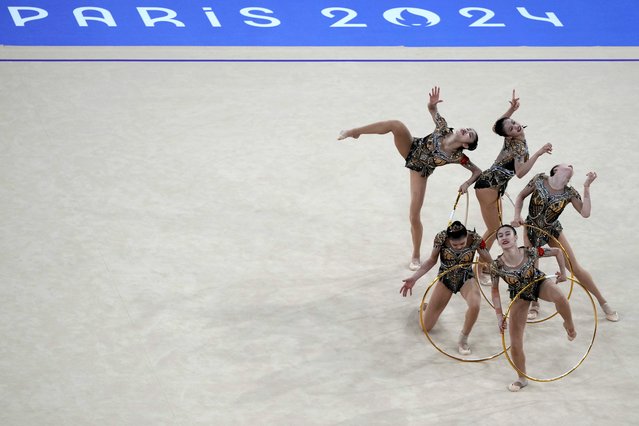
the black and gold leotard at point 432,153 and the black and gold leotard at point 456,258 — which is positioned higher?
the black and gold leotard at point 432,153

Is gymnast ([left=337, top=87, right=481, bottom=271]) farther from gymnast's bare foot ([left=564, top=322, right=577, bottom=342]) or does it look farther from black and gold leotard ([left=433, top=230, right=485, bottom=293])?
gymnast's bare foot ([left=564, top=322, right=577, bottom=342])

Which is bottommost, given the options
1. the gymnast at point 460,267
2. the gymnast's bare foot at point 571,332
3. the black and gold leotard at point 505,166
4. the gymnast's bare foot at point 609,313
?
the gymnast's bare foot at point 609,313

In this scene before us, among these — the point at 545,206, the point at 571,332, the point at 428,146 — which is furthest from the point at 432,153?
the point at 571,332

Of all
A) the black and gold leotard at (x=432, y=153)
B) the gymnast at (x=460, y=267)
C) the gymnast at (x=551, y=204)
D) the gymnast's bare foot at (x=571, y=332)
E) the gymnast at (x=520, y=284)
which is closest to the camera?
the gymnast at (x=520, y=284)

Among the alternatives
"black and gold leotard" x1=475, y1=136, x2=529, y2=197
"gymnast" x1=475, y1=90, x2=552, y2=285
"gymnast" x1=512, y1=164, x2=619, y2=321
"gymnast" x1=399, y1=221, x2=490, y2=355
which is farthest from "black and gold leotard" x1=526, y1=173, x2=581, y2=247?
"gymnast" x1=399, y1=221, x2=490, y2=355

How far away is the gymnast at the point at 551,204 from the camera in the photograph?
280 inches

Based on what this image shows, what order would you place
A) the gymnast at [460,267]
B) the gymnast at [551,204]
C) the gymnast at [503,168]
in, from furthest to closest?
the gymnast at [503,168], the gymnast at [551,204], the gymnast at [460,267]

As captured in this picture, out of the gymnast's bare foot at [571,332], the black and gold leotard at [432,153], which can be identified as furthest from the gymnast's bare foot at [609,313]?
the black and gold leotard at [432,153]

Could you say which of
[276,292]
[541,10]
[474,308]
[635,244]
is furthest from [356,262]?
[541,10]

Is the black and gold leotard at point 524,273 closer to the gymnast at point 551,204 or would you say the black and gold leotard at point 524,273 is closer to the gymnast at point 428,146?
the gymnast at point 551,204

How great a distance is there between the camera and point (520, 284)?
6641 millimetres

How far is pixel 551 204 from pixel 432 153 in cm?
107

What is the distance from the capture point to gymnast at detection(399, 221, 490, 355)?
691 centimetres

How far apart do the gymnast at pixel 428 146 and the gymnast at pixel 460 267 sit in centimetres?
63
